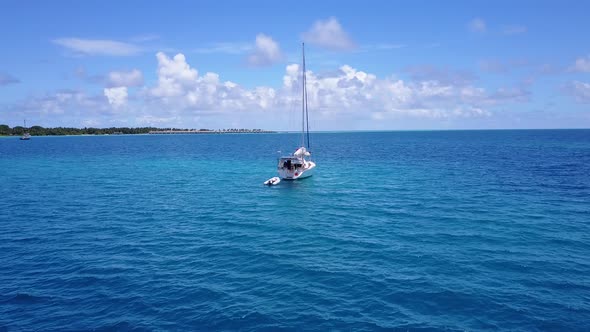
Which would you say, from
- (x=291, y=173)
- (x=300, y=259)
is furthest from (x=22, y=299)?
(x=291, y=173)

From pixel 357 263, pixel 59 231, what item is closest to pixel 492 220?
pixel 357 263

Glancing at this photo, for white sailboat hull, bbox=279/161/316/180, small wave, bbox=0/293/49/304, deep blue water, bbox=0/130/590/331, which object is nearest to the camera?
deep blue water, bbox=0/130/590/331

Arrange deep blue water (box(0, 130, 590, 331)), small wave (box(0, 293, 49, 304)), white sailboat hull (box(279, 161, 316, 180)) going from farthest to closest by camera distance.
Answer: white sailboat hull (box(279, 161, 316, 180)), small wave (box(0, 293, 49, 304)), deep blue water (box(0, 130, 590, 331))

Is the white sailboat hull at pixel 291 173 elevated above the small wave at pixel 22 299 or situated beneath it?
elevated above

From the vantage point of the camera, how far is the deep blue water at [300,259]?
59.2ft

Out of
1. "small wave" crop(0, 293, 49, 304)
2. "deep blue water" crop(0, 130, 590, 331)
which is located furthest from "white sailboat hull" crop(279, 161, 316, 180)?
"small wave" crop(0, 293, 49, 304)

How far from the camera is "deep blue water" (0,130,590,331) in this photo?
1805 centimetres

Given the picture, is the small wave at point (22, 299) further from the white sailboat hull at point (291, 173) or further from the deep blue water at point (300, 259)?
the white sailboat hull at point (291, 173)

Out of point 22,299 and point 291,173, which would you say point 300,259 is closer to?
point 22,299

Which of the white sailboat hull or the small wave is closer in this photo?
the small wave

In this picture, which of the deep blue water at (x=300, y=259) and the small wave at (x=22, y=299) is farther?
the small wave at (x=22, y=299)

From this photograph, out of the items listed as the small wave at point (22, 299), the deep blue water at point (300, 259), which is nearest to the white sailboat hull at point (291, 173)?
the deep blue water at point (300, 259)

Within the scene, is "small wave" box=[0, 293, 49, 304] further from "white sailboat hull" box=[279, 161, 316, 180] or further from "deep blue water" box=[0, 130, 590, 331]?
"white sailboat hull" box=[279, 161, 316, 180]

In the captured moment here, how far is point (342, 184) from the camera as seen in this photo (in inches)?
2242
